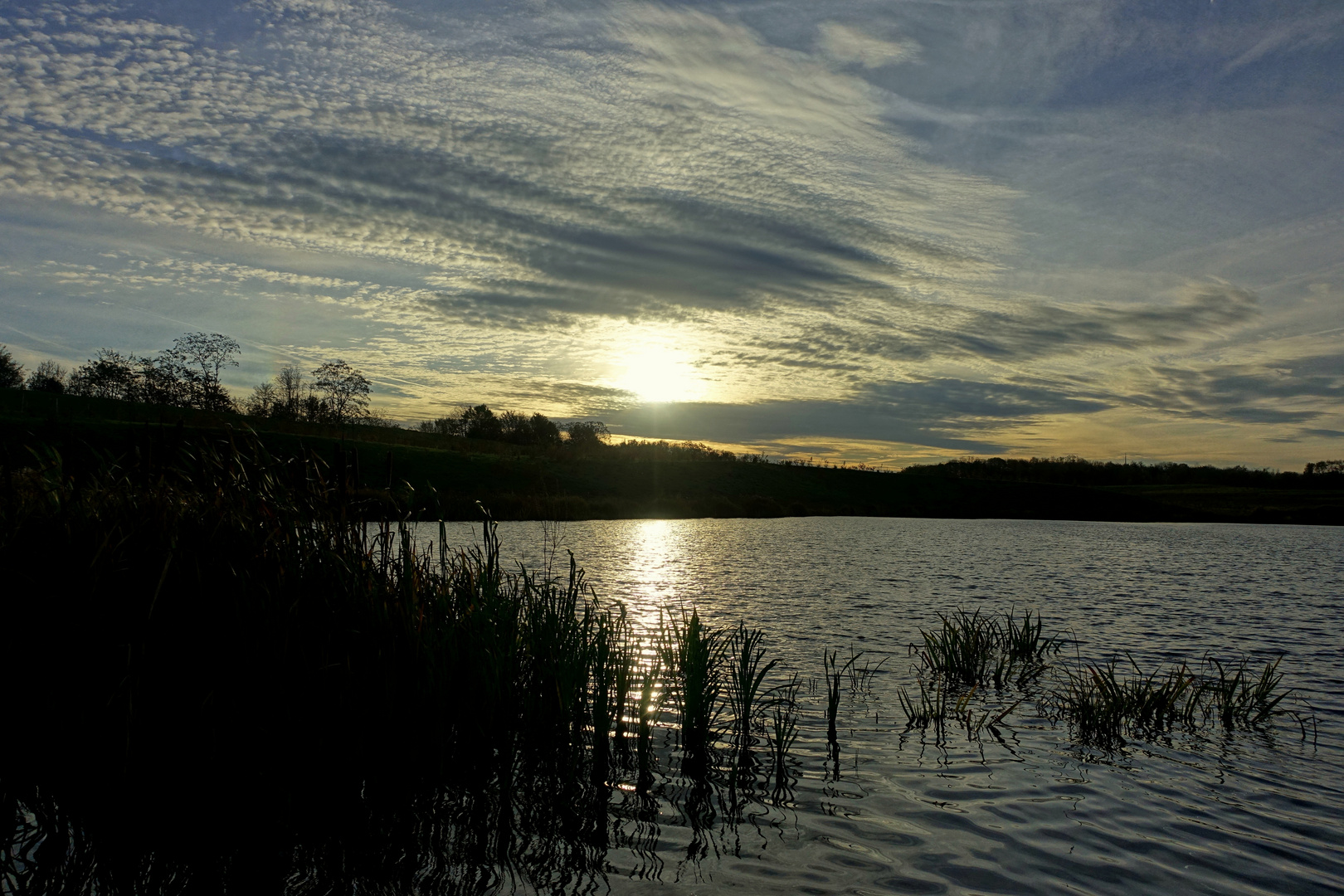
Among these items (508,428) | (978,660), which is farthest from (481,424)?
(978,660)

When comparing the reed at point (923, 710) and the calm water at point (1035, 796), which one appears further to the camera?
the reed at point (923, 710)

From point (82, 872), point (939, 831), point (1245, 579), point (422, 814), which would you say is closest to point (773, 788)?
point (939, 831)

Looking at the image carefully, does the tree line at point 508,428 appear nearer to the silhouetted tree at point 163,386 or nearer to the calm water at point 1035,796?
the silhouetted tree at point 163,386

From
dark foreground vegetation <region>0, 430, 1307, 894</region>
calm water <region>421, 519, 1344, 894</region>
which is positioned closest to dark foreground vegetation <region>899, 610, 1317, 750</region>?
calm water <region>421, 519, 1344, 894</region>

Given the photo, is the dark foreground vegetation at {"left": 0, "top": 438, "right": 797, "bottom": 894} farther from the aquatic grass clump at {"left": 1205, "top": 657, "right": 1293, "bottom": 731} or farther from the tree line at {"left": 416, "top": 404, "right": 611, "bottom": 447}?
the tree line at {"left": 416, "top": 404, "right": 611, "bottom": 447}

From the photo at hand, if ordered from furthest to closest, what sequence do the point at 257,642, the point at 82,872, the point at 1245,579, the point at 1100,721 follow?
the point at 1245,579 < the point at 1100,721 < the point at 257,642 < the point at 82,872

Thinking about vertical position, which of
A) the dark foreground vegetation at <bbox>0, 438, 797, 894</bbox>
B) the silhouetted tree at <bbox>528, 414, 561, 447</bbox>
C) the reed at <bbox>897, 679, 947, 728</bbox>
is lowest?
the reed at <bbox>897, 679, 947, 728</bbox>

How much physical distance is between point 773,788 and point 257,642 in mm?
5165

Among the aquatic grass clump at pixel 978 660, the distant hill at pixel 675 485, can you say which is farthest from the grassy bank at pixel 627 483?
the aquatic grass clump at pixel 978 660

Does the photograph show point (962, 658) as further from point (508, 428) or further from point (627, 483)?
point (508, 428)

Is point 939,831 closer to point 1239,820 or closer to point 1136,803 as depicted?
point 1136,803

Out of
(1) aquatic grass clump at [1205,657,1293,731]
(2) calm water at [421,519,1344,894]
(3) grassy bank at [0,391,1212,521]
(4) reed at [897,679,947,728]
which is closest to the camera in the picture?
(2) calm water at [421,519,1344,894]

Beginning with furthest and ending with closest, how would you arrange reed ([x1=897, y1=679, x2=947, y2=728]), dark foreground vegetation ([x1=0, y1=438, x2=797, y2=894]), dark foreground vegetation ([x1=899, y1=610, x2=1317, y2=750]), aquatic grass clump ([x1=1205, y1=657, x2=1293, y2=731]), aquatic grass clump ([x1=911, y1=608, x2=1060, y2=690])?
1. aquatic grass clump ([x1=911, y1=608, x2=1060, y2=690])
2. aquatic grass clump ([x1=1205, y1=657, x2=1293, y2=731])
3. reed ([x1=897, y1=679, x2=947, y2=728])
4. dark foreground vegetation ([x1=899, y1=610, x2=1317, y2=750])
5. dark foreground vegetation ([x1=0, y1=438, x2=797, y2=894])

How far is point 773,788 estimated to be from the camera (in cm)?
767
